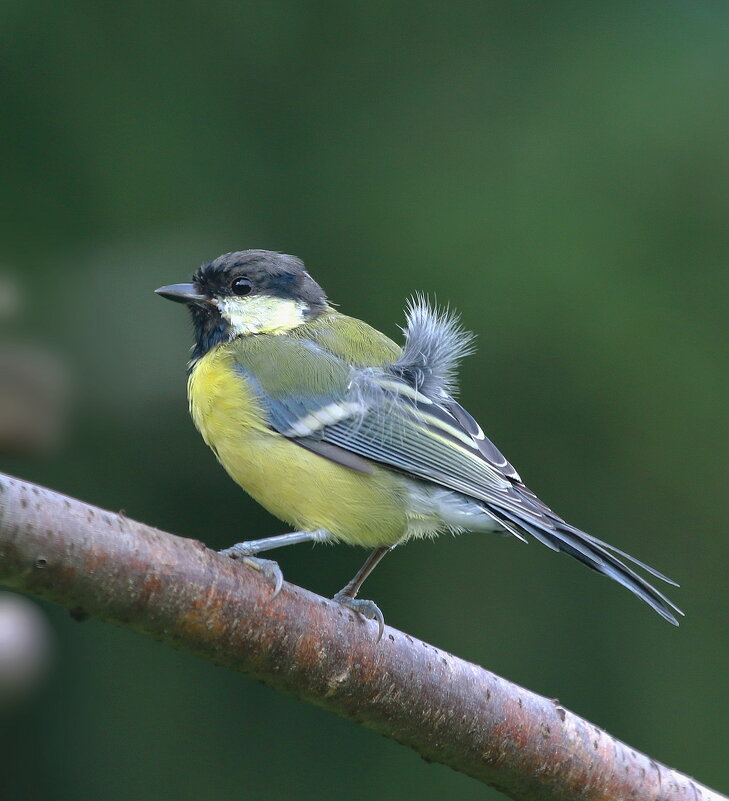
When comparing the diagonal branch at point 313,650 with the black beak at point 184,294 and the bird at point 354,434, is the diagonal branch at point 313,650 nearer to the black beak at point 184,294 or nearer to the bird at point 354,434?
the bird at point 354,434

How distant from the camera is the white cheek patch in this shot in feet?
9.43

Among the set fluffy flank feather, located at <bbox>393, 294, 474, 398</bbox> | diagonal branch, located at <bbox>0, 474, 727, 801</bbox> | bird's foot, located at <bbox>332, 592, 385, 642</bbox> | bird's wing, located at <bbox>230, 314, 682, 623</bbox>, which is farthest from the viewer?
fluffy flank feather, located at <bbox>393, 294, 474, 398</bbox>

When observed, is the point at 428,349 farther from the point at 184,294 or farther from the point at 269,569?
the point at 269,569

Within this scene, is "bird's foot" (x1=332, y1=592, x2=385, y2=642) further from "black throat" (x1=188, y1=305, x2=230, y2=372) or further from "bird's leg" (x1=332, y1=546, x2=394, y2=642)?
"black throat" (x1=188, y1=305, x2=230, y2=372)

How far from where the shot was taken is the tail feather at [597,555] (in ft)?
6.93

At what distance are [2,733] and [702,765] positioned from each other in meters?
2.36

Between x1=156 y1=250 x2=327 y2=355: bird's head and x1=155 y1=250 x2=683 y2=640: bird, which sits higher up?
x1=156 y1=250 x2=327 y2=355: bird's head

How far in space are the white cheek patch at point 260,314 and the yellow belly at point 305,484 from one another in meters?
0.35

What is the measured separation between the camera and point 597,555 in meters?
2.17

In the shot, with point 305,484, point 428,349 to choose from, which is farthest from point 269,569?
point 428,349

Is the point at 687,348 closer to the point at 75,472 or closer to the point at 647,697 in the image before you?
the point at 647,697

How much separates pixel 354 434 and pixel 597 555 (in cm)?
63

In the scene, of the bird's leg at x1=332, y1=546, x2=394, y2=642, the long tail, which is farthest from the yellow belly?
the long tail

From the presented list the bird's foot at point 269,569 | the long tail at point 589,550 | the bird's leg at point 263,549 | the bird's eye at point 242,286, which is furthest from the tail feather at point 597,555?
the bird's eye at point 242,286
